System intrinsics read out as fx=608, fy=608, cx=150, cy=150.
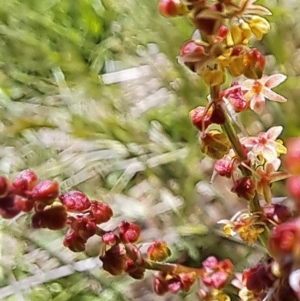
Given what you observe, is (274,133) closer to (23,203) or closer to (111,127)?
(23,203)

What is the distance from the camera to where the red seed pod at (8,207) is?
0.30 m

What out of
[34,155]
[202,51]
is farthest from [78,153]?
[202,51]

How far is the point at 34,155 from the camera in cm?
103

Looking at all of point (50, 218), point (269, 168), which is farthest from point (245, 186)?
point (50, 218)

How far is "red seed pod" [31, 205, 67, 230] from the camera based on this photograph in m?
0.34

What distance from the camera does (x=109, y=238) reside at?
1.25 ft

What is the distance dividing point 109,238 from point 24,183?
78 mm

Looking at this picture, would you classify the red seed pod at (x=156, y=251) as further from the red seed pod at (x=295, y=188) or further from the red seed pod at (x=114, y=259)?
the red seed pod at (x=295, y=188)

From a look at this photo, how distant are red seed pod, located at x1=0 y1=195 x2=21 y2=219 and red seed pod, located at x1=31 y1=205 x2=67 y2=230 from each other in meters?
0.03

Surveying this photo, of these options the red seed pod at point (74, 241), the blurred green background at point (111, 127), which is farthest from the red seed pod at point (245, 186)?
the blurred green background at point (111, 127)

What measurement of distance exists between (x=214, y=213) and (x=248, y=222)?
581 mm

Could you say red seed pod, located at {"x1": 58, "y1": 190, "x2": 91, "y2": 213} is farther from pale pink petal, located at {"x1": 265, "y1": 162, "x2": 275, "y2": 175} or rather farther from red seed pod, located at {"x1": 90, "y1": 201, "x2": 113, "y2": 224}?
pale pink petal, located at {"x1": 265, "y1": 162, "x2": 275, "y2": 175}

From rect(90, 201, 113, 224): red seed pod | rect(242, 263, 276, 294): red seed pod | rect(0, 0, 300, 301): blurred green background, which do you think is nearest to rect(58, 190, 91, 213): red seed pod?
rect(90, 201, 113, 224): red seed pod

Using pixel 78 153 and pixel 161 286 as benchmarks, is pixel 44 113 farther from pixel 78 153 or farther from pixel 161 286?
pixel 161 286
